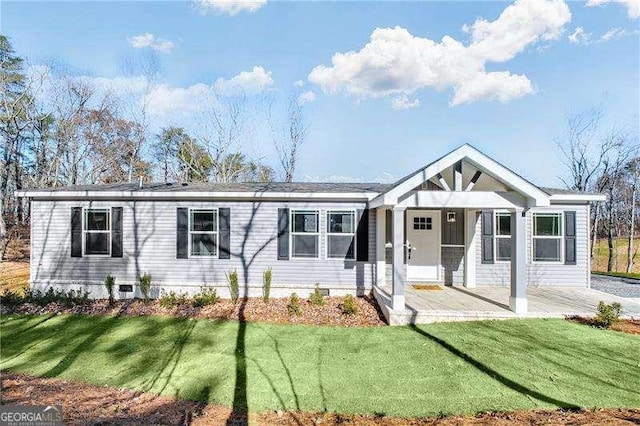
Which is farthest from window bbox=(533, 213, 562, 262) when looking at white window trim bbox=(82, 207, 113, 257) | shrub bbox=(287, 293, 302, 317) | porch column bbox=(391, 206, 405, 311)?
white window trim bbox=(82, 207, 113, 257)

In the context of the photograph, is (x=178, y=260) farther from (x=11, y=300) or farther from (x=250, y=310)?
(x=11, y=300)

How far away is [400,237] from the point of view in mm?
7094

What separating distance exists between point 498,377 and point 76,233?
10.8 meters

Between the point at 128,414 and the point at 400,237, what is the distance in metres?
5.37

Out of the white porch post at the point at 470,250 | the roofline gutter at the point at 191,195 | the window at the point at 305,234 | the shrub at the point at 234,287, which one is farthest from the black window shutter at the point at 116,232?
the white porch post at the point at 470,250

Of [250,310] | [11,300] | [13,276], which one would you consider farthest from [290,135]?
[11,300]

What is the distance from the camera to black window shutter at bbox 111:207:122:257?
964 centimetres

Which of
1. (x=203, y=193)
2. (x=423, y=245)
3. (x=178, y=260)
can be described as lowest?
(x=178, y=260)

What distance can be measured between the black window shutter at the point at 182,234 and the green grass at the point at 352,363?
2359 millimetres

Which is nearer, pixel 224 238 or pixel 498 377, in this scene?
pixel 498 377

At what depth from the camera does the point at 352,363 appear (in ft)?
17.8

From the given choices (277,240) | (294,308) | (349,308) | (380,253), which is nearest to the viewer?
(349,308)

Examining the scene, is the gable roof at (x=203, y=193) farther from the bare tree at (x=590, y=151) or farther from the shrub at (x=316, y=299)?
the bare tree at (x=590, y=151)

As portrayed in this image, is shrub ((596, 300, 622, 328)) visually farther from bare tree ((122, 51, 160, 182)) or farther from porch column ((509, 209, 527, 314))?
bare tree ((122, 51, 160, 182))
